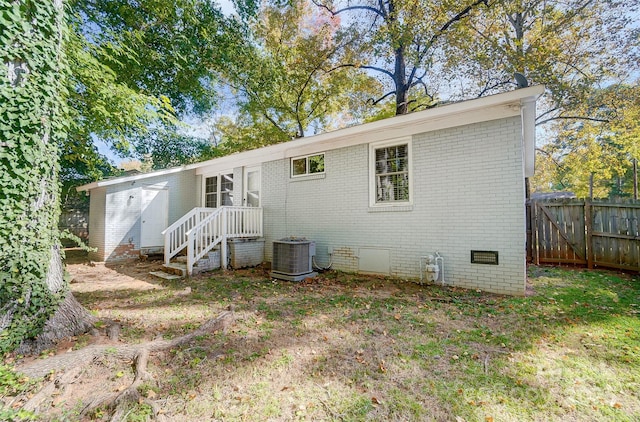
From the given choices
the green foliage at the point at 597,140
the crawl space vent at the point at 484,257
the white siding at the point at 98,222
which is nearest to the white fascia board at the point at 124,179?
the white siding at the point at 98,222

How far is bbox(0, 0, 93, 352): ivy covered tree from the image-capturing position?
8.83ft

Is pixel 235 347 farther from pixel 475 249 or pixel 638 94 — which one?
pixel 638 94

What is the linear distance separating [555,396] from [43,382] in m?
4.17

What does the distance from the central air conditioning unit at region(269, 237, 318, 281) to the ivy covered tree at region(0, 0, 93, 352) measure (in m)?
3.91

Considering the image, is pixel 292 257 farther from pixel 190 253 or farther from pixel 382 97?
Answer: pixel 382 97

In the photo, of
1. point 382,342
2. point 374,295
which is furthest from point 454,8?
point 382,342

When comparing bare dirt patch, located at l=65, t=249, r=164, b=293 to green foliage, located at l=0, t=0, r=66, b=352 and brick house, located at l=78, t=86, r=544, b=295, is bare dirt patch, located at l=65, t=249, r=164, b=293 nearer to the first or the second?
brick house, located at l=78, t=86, r=544, b=295

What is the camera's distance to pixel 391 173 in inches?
256

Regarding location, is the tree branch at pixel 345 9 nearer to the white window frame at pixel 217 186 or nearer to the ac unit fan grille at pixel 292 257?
the white window frame at pixel 217 186

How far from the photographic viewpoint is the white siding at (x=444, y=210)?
5.05m

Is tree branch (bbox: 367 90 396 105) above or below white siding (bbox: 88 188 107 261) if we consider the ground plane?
above

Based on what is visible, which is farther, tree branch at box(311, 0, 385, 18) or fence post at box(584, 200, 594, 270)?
tree branch at box(311, 0, 385, 18)

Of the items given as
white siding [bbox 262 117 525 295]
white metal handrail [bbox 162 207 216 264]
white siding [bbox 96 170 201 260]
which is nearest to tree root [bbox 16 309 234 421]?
white siding [bbox 262 117 525 295]

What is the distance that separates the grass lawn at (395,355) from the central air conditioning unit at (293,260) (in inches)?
47.0
